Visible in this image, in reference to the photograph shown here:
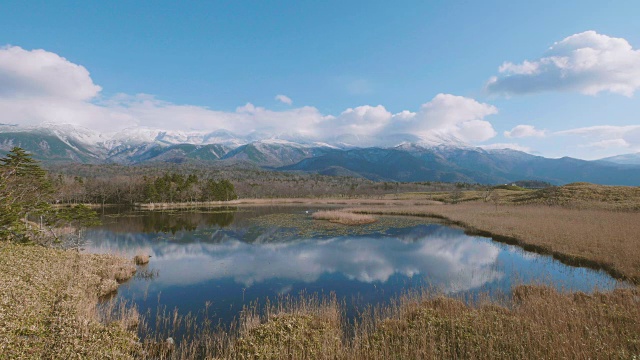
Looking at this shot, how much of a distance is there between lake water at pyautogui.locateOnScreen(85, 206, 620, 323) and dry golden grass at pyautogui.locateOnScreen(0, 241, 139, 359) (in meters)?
3.08

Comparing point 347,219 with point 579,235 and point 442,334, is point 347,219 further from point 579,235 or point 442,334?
point 442,334

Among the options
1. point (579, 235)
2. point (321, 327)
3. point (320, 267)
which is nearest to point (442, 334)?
point (321, 327)

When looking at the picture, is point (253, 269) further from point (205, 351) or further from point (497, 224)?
point (497, 224)

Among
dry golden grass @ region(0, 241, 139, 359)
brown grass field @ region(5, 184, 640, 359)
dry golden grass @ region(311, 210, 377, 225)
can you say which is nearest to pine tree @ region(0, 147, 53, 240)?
dry golden grass @ region(0, 241, 139, 359)

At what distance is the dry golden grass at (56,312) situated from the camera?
948 cm

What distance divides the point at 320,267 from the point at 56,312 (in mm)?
19010

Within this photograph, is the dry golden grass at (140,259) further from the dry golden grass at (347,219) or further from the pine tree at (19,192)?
the dry golden grass at (347,219)

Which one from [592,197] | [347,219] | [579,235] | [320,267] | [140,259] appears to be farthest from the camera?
[347,219]

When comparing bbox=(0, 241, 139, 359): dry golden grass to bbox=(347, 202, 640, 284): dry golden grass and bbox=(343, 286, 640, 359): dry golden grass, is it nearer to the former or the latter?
bbox=(343, 286, 640, 359): dry golden grass

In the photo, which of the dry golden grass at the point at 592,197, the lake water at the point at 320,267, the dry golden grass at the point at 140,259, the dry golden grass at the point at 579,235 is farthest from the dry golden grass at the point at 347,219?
the dry golden grass at the point at 592,197

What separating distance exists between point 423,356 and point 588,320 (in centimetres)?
696

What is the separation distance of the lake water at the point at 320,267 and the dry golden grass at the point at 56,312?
10.1 ft

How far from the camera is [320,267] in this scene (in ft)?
91.4

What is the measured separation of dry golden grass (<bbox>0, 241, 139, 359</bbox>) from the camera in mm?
9484
